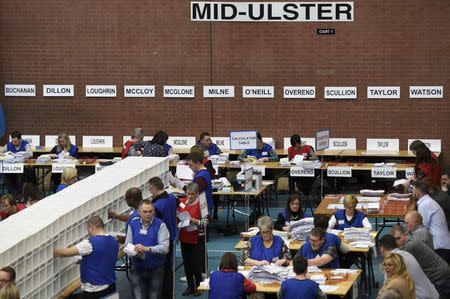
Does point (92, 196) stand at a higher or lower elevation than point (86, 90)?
lower

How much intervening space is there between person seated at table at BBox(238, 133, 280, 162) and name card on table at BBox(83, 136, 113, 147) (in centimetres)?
443

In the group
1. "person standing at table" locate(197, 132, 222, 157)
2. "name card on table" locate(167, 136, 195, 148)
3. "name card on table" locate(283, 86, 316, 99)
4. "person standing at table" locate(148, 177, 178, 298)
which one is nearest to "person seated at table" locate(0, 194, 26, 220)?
"person standing at table" locate(148, 177, 178, 298)

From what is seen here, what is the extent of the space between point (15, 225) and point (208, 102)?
13.8m

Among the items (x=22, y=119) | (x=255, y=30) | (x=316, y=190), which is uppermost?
(x=255, y=30)

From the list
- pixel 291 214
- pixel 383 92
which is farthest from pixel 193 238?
pixel 383 92

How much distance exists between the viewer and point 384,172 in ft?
69.2

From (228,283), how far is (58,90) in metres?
15.0

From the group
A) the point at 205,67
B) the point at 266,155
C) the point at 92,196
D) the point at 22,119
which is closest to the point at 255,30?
the point at 205,67

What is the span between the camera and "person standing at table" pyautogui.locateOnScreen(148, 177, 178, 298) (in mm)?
13625

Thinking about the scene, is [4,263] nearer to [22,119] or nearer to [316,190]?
[316,190]

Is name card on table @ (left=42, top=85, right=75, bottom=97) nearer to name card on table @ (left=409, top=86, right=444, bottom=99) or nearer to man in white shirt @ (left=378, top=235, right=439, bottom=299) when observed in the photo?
name card on table @ (left=409, top=86, right=444, bottom=99)

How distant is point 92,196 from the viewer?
1309 centimetres

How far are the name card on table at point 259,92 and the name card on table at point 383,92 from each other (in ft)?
7.61

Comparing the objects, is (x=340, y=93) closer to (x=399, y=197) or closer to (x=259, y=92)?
(x=259, y=92)
